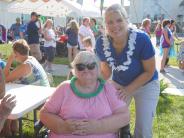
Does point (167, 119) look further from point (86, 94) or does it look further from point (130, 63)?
point (86, 94)

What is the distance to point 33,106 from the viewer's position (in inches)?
135

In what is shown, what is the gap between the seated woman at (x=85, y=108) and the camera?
115 inches

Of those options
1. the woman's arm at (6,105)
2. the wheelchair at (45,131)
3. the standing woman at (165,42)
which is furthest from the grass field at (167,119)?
the standing woman at (165,42)

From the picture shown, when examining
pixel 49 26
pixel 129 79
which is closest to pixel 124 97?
pixel 129 79

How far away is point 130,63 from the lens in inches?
127

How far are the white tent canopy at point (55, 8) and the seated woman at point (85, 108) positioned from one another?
44.6 feet

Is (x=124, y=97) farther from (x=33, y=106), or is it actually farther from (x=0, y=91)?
(x=0, y=91)

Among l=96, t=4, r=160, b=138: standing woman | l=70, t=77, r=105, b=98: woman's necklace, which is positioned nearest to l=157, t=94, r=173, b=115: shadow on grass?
l=96, t=4, r=160, b=138: standing woman

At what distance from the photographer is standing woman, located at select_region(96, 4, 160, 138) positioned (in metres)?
3.10

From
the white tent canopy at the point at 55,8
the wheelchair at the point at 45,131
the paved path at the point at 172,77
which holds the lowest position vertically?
the paved path at the point at 172,77

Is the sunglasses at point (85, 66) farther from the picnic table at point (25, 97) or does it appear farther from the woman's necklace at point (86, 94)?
the picnic table at point (25, 97)

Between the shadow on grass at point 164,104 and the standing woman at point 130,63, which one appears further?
the shadow on grass at point 164,104

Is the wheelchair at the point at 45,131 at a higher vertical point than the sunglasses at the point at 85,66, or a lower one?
lower

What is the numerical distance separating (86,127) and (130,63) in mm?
714
